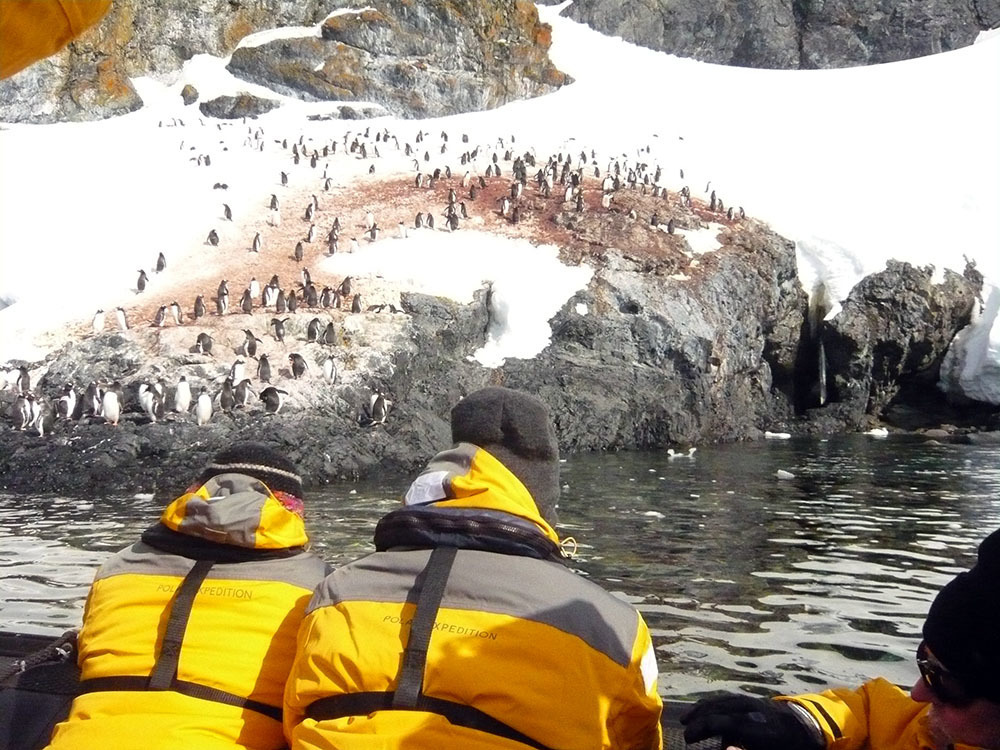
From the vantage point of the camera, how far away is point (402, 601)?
2.48m

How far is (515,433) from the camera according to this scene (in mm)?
2861

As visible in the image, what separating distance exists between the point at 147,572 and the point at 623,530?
9.06 m

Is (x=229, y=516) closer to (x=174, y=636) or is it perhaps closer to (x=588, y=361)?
(x=174, y=636)

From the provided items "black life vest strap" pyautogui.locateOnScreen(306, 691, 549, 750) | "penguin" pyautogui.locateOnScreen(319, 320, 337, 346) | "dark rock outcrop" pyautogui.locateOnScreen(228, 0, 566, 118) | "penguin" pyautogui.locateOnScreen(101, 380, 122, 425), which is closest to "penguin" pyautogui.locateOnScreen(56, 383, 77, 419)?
"penguin" pyautogui.locateOnScreen(101, 380, 122, 425)

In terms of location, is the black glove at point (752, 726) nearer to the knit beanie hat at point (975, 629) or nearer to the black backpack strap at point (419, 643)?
the knit beanie hat at point (975, 629)

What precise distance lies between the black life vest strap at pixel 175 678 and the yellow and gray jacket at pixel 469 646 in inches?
14.5

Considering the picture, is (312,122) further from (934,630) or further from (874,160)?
(934,630)

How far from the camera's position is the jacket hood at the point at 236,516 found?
9.56 ft

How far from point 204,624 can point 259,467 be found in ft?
1.81

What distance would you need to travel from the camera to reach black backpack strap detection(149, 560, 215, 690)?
2.82m

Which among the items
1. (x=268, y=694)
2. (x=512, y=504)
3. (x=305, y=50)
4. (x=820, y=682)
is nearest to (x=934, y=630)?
(x=512, y=504)

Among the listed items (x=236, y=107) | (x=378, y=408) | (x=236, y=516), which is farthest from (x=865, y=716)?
(x=236, y=107)

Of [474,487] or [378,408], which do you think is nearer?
[474,487]

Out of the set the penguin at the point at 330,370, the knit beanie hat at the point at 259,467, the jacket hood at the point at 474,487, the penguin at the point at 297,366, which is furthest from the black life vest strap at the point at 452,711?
the penguin at the point at 330,370
